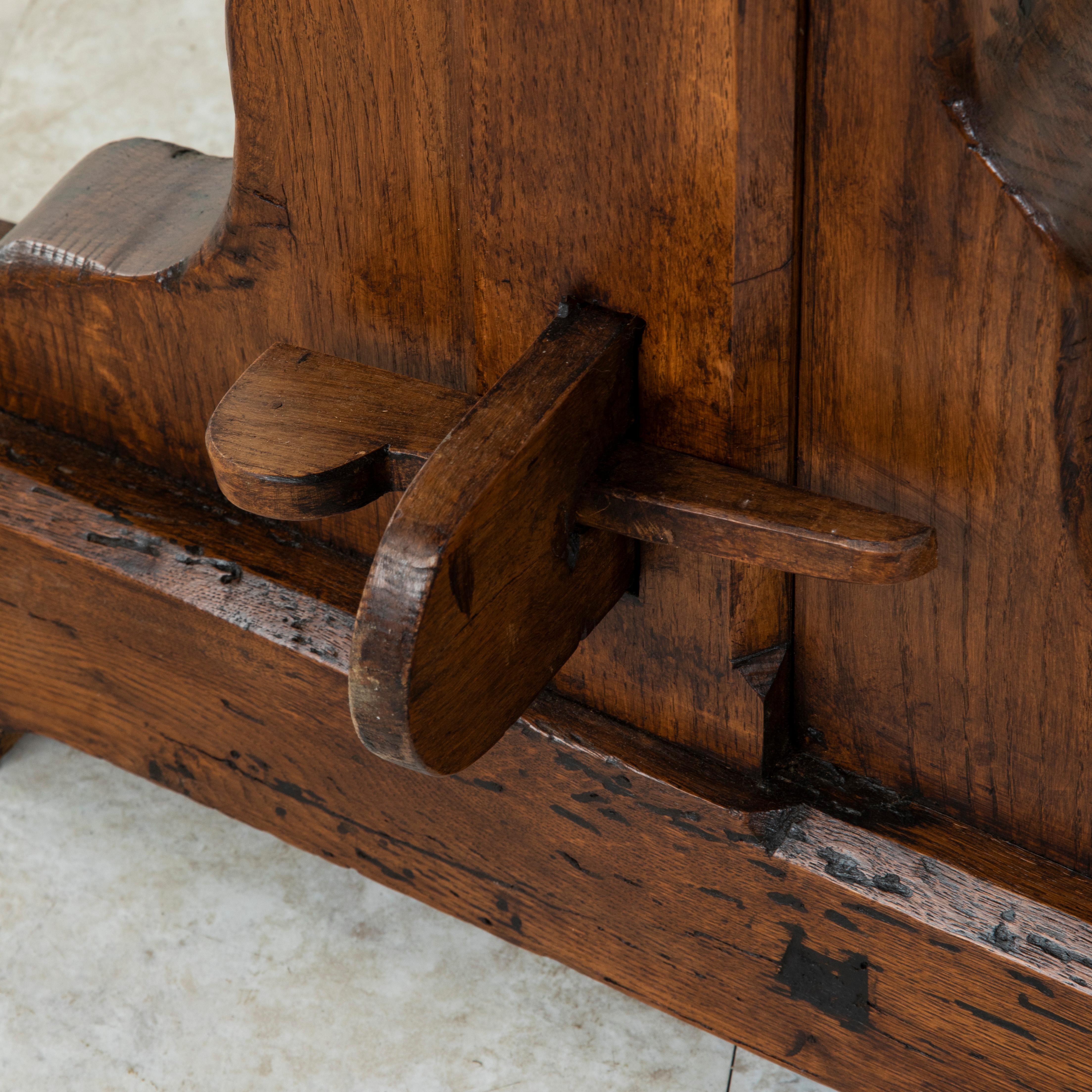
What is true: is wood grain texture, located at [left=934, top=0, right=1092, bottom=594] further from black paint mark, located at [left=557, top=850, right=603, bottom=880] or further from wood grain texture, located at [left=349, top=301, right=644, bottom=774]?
black paint mark, located at [left=557, top=850, right=603, bottom=880]

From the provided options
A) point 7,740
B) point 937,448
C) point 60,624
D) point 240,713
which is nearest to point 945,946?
point 937,448

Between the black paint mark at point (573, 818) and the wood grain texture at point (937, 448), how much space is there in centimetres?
15

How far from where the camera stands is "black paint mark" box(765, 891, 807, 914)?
0.84m

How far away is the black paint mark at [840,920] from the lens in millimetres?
829

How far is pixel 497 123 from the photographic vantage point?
71cm

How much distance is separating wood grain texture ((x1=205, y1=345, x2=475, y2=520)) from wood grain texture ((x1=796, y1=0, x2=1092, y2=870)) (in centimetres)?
20

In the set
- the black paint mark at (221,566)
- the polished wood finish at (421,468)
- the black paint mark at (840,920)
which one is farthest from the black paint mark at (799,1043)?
the black paint mark at (221,566)

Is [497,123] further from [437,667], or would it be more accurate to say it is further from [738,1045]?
[738,1045]

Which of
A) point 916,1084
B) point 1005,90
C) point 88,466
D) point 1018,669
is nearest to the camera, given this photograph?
point 1005,90

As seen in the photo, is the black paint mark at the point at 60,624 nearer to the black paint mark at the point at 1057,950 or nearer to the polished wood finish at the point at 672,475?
the polished wood finish at the point at 672,475

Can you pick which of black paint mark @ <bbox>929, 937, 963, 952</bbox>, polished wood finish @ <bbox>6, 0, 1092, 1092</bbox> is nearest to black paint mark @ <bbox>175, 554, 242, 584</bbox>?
polished wood finish @ <bbox>6, 0, 1092, 1092</bbox>

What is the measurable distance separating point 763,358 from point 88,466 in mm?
539

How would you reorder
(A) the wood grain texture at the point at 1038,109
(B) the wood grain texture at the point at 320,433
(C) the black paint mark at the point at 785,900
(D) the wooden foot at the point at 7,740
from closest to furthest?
(A) the wood grain texture at the point at 1038,109 → (B) the wood grain texture at the point at 320,433 → (C) the black paint mark at the point at 785,900 → (D) the wooden foot at the point at 7,740

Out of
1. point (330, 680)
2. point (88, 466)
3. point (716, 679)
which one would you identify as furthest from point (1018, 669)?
point (88, 466)
